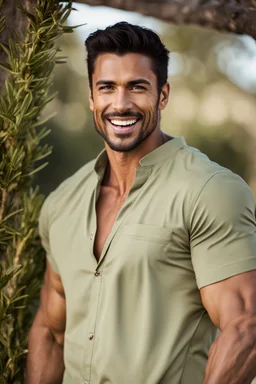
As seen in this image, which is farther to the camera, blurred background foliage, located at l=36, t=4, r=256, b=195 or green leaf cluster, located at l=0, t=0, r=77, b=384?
blurred background foliage, located at l=36, t=4, r=256, b=195

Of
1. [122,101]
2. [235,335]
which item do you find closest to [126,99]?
[122,101]

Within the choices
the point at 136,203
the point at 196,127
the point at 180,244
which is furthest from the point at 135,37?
the point at 196,127

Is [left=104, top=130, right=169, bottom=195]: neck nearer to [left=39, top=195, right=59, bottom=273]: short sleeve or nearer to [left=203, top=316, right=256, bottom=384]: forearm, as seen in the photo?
[left=39, top=195, right=59, bottom=273]: short sleeve

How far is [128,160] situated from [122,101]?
0.27 metres

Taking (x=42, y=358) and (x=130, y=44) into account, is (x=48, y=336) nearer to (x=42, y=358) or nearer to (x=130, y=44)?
(x=42, y=358)

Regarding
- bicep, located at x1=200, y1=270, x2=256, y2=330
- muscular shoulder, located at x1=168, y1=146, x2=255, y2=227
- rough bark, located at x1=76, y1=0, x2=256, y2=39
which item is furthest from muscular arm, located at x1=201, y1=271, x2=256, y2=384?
rough bark, located at x1=76, y1=0, x2=256, y2=39

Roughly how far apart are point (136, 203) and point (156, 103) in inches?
15.8

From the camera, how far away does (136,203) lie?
289 centimetres

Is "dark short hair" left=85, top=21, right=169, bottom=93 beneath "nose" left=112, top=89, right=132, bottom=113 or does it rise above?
above

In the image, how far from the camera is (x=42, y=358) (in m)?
3.35

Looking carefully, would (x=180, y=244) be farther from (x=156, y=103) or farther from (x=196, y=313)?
(x=156, y=103)

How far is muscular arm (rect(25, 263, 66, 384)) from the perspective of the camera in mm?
3324

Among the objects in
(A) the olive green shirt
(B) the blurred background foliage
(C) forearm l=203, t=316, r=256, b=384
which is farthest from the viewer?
(B) the blurred background foliage

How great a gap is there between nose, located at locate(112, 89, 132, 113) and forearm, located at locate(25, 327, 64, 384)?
1099mm
